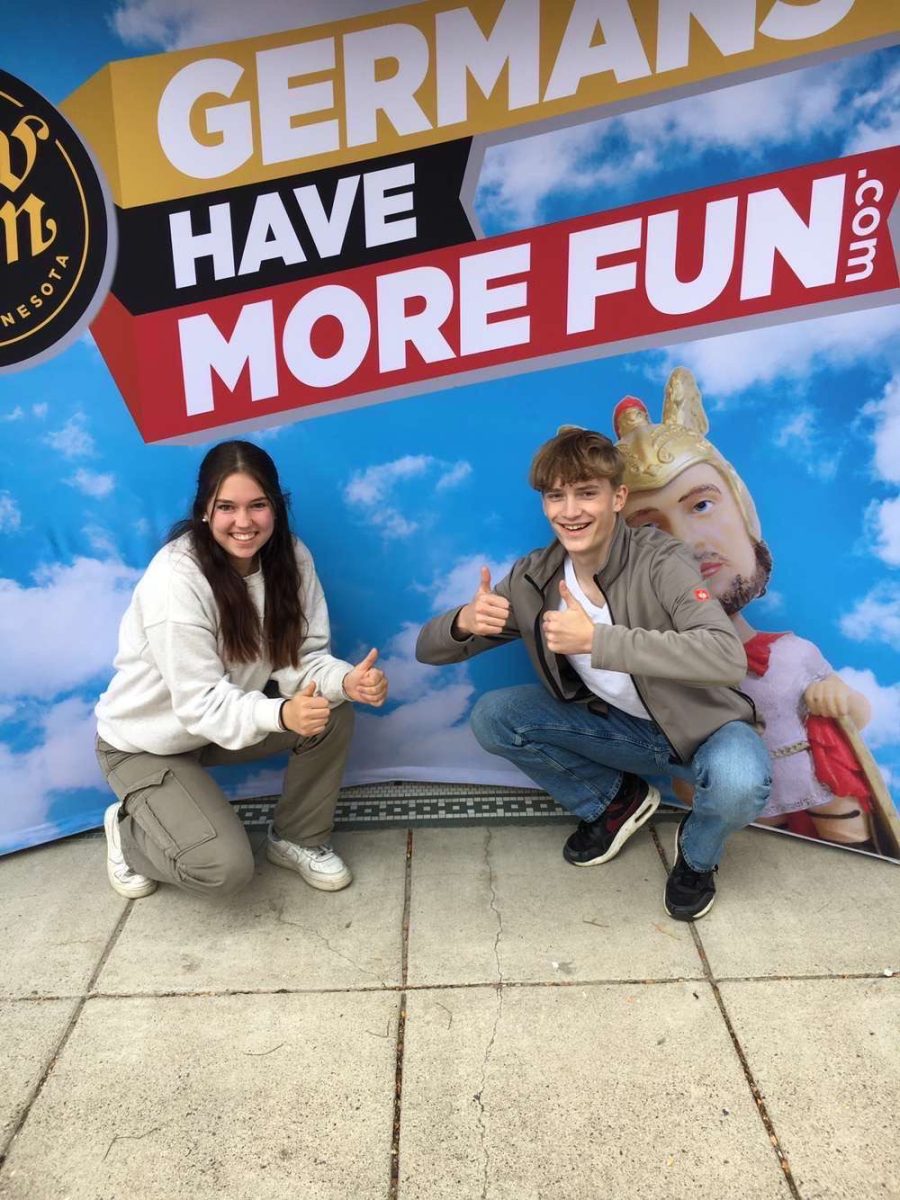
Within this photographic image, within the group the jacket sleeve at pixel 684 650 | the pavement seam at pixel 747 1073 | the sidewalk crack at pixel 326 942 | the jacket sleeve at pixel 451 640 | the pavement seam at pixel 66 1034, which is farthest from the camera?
the jacket sleeve at pixel 451 640

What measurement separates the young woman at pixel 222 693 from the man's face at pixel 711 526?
1.03 metres

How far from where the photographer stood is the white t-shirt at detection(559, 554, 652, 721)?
2467 millimetres

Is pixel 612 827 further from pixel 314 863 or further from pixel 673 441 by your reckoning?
pixel 673 441

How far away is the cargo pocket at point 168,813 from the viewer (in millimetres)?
2393

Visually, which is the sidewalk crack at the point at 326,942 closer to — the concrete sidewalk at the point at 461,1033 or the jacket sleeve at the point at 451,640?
the concrete sidewalk at the point at 461,1033

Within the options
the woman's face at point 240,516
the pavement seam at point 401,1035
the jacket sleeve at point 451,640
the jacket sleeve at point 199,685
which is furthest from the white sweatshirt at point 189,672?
the pavement seam at point 401,1035

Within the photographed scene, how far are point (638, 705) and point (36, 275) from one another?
2.09m

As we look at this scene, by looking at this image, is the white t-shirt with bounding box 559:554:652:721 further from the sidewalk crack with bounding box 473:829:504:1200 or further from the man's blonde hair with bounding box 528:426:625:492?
the sidewalk crack with bounding box 473:829:504:1200

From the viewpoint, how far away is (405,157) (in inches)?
95.2

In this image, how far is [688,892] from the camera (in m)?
2.46

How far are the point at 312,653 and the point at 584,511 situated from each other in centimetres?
91

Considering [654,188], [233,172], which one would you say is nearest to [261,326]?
[233,172]

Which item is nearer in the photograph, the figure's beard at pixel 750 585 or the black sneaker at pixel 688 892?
the black sneaker at pixel 688 892

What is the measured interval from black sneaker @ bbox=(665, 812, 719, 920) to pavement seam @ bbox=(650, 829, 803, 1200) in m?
0.04
